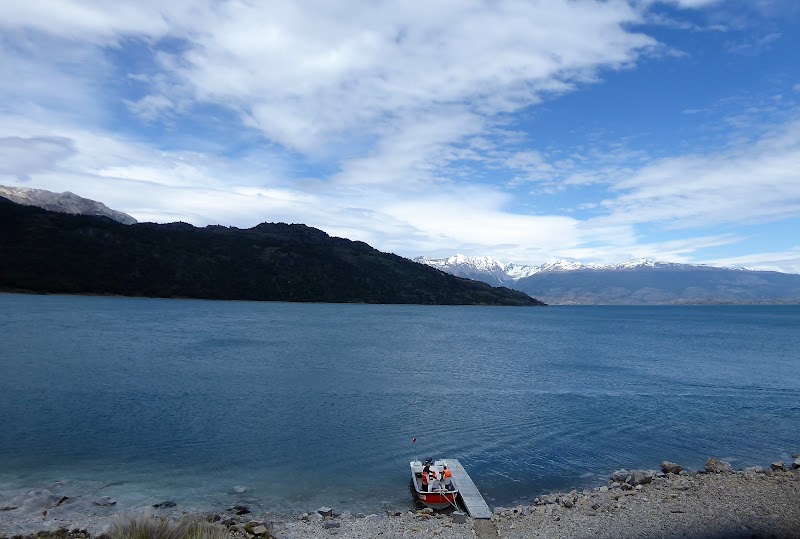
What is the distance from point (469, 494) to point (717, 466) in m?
→ 14.1

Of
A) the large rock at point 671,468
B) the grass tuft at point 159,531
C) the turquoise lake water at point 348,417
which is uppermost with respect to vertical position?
the grass tuft at point 159,531

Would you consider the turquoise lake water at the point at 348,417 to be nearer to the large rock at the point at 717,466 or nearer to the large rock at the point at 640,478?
the large rock at the point at 717,466

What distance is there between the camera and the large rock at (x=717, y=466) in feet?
89.6

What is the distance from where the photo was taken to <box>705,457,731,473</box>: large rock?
2730 centimetres

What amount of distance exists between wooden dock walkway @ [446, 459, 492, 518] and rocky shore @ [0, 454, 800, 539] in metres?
0.55

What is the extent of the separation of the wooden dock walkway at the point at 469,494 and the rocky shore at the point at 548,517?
1.80 feet

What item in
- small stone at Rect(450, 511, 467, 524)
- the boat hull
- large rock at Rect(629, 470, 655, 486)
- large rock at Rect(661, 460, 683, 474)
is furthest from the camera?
large rock at Rect(661, 460, 683, 474)

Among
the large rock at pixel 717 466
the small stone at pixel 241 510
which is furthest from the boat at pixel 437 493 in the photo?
the large rock at pixel 717 466

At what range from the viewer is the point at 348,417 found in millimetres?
38844

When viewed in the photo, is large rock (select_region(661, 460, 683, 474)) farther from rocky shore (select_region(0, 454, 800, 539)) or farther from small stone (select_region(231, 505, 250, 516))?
small stone (select_region(231, 505, 250, 516))

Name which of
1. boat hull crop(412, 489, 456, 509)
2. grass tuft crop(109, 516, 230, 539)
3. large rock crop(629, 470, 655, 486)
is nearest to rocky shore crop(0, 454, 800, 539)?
large rock crop(629, 470, 655, 486)

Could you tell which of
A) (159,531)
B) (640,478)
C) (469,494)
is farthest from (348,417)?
(159,531)

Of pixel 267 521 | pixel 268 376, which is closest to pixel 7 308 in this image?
pixel 268 376

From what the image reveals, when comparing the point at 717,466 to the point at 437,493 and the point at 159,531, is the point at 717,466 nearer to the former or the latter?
the point at 437,493
